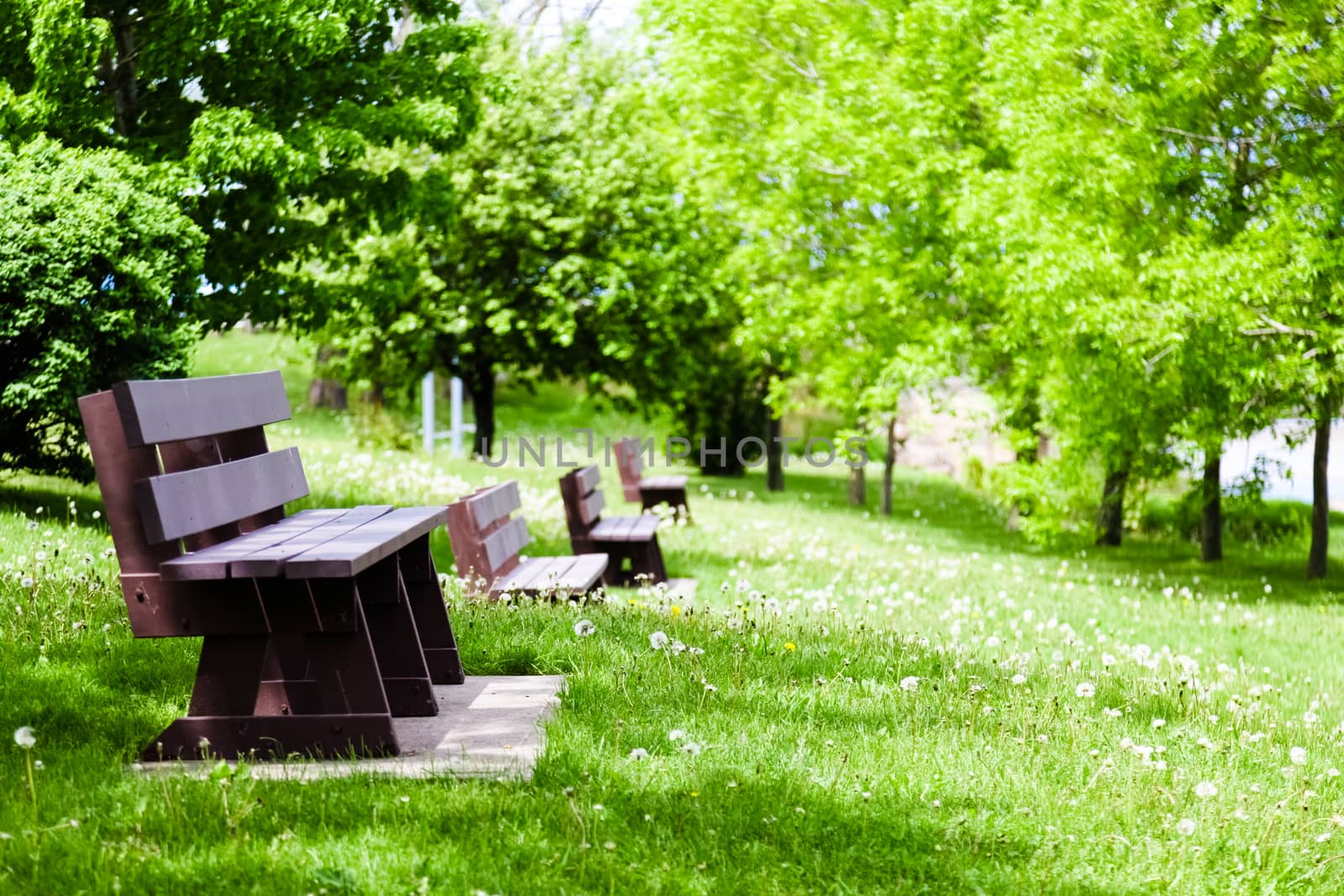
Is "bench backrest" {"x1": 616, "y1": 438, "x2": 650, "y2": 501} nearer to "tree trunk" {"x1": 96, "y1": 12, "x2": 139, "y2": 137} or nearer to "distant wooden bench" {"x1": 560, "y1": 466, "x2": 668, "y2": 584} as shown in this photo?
"distant wooden bench" {"x1": 560, "y1": 466, "x2": 668, "y2": 584}

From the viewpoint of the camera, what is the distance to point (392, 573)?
4.55 metres

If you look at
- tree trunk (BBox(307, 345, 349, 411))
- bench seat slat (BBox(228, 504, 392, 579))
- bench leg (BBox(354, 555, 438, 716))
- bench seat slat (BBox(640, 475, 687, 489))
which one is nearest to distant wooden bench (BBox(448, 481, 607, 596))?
bench seat slat (BBox(228, 504, 392, 579))

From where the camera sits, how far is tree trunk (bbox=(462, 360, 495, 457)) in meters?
23.2

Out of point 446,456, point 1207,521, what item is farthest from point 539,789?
point 446,456

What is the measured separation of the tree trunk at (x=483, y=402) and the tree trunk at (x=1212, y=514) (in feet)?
41.4

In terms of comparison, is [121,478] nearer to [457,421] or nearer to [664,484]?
[664,484]

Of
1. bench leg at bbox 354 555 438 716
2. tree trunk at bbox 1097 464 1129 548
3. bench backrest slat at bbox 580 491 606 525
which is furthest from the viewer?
tree trunk at bbox 1097 464 1129 548

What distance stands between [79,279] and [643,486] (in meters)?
6.99

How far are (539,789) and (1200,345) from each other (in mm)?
8900

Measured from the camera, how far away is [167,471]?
13.6 feet

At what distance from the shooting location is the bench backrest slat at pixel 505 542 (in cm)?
723

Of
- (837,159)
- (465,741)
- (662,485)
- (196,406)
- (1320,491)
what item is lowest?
Result: (1320,491)

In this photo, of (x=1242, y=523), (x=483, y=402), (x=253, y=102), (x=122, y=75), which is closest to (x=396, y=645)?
(x=253, y=102)

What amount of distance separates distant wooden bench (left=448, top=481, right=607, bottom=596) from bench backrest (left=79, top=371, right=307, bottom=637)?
7.10 ft
